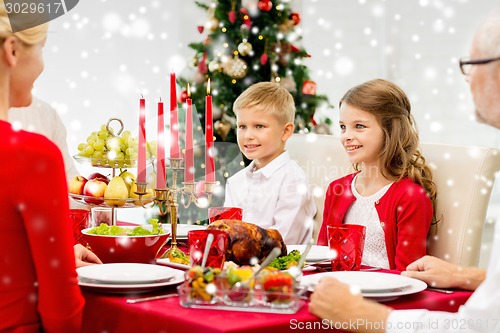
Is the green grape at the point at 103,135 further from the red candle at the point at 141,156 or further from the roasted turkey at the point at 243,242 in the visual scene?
the roasted turkey at the point at 243,242

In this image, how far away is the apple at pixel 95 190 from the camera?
2.00 meters

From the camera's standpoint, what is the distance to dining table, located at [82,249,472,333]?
4.14 feet

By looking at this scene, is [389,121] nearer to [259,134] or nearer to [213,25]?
[259,134]

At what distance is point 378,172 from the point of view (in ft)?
8.45

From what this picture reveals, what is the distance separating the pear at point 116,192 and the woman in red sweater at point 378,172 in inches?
32.8

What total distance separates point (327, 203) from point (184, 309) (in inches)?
55.4

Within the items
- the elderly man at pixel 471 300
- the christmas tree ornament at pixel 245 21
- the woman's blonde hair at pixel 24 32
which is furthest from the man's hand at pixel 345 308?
the christmas tree ornament at pixel 245 21

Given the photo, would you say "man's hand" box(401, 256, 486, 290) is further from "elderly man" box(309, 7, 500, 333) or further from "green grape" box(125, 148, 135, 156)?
"green grape" box(125, 148, 135, 156)

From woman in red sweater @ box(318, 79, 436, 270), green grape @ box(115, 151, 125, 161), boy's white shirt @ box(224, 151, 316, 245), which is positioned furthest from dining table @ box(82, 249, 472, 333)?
boy's white shirt @ box(224, 151, 316, 245)

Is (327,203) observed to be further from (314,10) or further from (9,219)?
(314,10)

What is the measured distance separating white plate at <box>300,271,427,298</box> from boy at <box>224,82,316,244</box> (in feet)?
3.94

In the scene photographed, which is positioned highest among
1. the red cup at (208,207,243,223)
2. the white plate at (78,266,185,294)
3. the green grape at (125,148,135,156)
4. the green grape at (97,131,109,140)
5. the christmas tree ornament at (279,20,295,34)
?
the christmas tree ornament at (279,20,295,34)

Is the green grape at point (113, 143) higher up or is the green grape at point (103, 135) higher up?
the green grape at point (103, 135)

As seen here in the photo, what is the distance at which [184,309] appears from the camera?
4.42 ft
